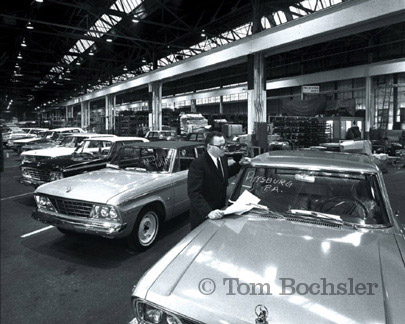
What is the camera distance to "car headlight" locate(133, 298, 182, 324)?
162 cm

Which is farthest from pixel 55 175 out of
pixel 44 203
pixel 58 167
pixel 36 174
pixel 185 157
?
pixel 185 157

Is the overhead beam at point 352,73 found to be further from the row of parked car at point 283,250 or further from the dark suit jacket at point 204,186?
the dark suit jacket at point 204,186

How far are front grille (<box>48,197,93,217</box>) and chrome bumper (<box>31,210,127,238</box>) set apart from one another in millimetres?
91

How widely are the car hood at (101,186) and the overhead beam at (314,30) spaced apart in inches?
318

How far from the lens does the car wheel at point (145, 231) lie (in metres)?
4.06

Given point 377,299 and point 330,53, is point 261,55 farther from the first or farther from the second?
point 330,53

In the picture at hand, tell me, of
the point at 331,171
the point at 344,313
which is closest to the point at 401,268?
the point at 344,313

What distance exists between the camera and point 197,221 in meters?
3.20

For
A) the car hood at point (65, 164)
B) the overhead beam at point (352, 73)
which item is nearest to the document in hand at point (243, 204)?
the car hood at point (65, 164)

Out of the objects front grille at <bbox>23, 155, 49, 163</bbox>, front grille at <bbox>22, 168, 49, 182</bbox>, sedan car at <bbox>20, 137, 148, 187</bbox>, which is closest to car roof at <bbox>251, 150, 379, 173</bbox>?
sedan car at <bbox>20, 137, 148, 187</bbox>

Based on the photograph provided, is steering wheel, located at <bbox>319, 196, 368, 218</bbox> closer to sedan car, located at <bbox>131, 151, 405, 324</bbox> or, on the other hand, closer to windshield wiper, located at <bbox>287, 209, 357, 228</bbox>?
sedan car, located at <bbox>131, 151, 405, 324</bbox>

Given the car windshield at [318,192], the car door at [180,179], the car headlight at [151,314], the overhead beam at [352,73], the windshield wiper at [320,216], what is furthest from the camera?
the overhead beam at [352,73]

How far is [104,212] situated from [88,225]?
26cm

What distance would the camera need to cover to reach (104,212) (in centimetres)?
379
